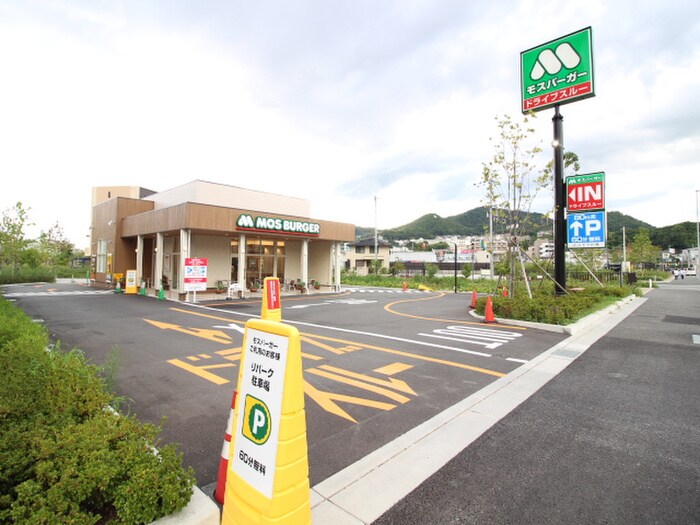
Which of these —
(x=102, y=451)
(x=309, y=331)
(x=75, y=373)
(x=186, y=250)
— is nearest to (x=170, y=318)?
(x=309, y=331)

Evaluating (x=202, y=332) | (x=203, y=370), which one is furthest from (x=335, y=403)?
(x=202, y=332)

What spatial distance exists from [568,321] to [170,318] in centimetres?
1308

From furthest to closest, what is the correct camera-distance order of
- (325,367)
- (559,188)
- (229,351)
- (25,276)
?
(25,276) < (559,188) < (229,351) < (325,367)

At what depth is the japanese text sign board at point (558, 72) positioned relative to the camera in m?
12.6

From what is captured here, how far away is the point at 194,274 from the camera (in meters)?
18.5

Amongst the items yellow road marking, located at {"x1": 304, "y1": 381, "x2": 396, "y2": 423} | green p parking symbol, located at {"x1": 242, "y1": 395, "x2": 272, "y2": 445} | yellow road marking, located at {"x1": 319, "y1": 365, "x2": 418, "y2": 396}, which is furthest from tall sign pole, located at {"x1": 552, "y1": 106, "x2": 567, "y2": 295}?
green p parking symbol, located at {"x1": 242, "y1": 395, "x2": 272, "y2": 445}

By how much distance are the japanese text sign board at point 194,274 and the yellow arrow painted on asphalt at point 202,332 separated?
700 cm

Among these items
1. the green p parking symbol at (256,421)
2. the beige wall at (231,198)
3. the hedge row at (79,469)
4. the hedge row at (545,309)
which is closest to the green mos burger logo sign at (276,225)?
the beige wall at (231,198)

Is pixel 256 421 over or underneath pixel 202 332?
over

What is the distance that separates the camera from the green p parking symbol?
2365 mm

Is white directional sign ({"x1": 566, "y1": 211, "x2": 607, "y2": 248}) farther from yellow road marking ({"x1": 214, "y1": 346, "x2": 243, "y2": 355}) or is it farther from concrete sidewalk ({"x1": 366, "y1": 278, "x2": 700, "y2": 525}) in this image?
yellow road marking ({"x1": 214, "y1": 346, "x2": 243, "y2": 355})

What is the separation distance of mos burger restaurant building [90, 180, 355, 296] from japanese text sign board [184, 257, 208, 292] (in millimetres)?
430

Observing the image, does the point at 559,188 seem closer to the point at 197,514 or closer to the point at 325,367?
the point at 325,367

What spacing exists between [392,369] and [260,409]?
4.42m
